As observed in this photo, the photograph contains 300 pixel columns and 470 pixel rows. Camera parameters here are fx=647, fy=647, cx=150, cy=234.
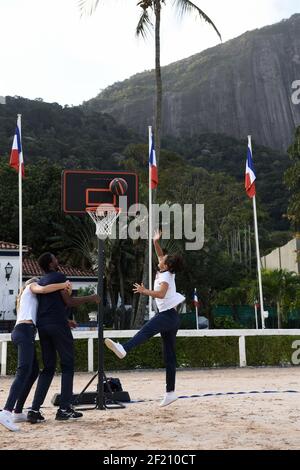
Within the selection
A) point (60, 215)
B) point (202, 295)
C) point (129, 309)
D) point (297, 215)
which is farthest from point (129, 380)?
point (60, 215)

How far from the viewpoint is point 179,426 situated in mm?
6531

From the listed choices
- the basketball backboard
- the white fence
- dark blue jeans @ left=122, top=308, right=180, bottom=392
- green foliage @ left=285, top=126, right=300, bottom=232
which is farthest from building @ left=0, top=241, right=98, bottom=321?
dark blue jeans @ left=122, top=308, right=180, bottom=392

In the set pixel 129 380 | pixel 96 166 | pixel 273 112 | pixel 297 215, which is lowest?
pixel 129 380

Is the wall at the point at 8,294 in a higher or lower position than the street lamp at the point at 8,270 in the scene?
lower

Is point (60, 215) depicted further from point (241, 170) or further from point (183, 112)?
point (183, 112)

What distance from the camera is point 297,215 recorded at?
Result: 32.8 meters

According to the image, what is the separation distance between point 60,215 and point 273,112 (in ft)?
484

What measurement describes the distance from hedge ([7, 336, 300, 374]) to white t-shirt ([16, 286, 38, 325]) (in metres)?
8.74

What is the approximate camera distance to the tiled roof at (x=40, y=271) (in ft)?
128

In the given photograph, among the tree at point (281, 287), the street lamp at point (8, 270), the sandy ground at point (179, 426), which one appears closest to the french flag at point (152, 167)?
the sandy ground at point (179, 426)

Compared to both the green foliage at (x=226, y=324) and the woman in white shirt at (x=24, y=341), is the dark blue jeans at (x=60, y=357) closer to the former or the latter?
the woman in white shirt at (x=24, y=341)

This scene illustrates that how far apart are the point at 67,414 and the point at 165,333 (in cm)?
156

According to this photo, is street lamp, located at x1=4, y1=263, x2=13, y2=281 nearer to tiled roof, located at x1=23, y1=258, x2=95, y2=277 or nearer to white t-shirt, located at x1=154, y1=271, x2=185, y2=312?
tiled roof, located at x1=23, y1=258, x2=95, y2=277

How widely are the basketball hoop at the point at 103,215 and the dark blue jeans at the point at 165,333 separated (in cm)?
145
